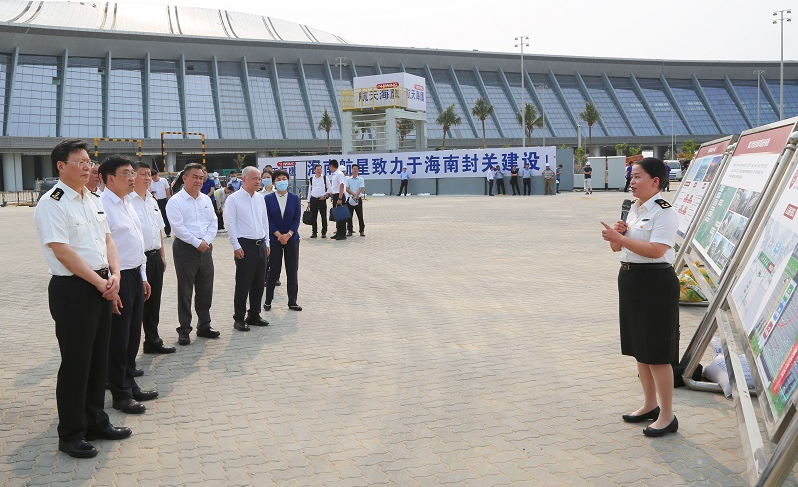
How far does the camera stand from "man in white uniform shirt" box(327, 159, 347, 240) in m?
15.7

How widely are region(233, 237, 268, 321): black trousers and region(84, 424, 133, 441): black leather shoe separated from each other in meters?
2.99

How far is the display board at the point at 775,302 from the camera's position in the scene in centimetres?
307

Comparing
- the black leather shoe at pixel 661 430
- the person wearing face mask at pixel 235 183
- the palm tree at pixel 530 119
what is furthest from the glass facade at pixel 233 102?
the black leather shoe at pixel 661 430

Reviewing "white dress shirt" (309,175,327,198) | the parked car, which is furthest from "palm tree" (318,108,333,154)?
"white dress shirt" (309,175,327,198)

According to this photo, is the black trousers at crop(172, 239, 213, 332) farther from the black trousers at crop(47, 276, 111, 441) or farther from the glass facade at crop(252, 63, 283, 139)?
the glass facade at crop(252, 63, 283, 139)

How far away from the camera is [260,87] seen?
63.2 metres

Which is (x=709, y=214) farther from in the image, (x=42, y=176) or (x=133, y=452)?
(x=42, y=176)

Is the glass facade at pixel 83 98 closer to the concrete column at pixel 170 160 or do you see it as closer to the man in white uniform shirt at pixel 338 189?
the concrete column at pixel 170 160

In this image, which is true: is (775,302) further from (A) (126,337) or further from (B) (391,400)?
(A) (126,337)

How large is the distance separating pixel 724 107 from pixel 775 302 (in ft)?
269

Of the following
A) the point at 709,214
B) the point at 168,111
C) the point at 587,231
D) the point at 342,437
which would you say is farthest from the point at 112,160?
the point at 168,111

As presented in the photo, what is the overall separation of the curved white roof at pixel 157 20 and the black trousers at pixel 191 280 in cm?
6204

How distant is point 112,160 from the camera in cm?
538

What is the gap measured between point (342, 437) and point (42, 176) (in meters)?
59.2
